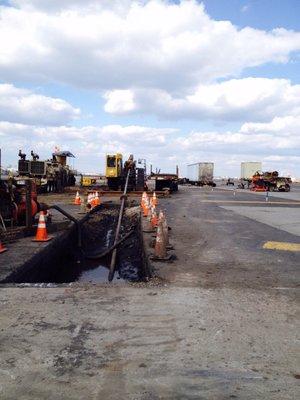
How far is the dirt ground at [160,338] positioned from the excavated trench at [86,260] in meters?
1.90

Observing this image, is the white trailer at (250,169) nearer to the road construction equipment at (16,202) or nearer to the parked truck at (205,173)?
the parked truck at (205,173)

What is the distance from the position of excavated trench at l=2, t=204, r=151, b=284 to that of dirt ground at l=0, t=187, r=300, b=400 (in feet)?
6.23

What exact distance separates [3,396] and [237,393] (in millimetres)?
1785

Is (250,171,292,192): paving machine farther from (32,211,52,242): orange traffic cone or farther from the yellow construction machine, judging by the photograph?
(32,211,52,242): orange traffic cone

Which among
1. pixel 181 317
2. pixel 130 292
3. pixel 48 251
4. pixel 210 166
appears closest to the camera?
pixel 181 317

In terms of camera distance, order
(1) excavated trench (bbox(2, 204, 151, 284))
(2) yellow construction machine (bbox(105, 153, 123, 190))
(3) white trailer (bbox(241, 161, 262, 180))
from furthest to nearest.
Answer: (3) white trailer (bbox(241, 161, 262, 180)) < (2) yellow construction machine (bbox(105, 153, 123, 190)) < (1) excavated trench (bbox(2, 204, 151, 284))

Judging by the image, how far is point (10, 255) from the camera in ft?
31.8

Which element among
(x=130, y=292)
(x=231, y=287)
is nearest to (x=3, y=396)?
(x=130, y=292)

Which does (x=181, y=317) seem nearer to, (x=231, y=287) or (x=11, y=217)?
(x=231, y=287)

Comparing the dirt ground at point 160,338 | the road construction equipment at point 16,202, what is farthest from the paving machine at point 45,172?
the dirt ground at point 160,338

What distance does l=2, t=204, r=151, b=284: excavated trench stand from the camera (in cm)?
998

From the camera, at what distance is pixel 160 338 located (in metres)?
4.86

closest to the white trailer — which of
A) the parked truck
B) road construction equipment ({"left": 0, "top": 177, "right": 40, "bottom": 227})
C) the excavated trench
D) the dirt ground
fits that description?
the parked truck

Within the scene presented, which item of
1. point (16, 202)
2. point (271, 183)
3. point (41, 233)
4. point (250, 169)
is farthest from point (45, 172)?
point (250, 169)
